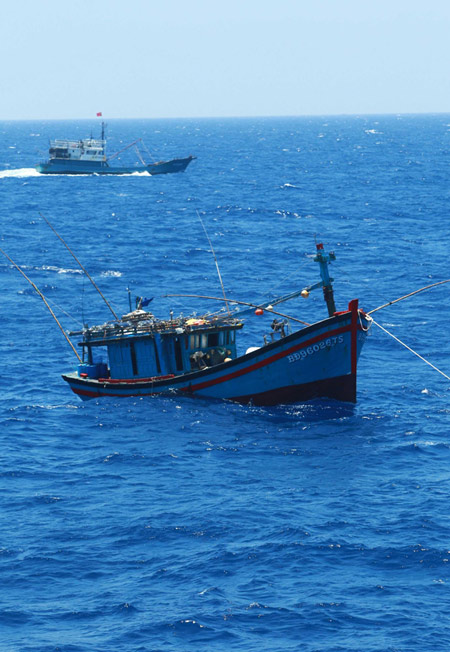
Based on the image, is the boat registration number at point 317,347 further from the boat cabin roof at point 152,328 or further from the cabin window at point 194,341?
the cabin window at point 194,341

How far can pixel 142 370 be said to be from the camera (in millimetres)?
41969

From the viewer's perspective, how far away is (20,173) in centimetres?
16162

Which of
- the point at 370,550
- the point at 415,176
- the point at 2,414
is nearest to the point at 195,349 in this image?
the point at 2,414

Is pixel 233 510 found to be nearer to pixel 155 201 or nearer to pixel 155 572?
pixel 155 572

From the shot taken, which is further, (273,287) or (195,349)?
(273,287)

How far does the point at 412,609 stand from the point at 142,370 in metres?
20.4

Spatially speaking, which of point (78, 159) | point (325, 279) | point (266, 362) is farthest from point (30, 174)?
point (325, 279)

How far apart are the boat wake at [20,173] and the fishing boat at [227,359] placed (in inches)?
4695

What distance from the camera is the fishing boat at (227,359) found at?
38.6 meters

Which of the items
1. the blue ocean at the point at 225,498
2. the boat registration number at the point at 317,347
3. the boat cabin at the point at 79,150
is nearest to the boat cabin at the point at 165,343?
the blue ocean at the point at 225,498

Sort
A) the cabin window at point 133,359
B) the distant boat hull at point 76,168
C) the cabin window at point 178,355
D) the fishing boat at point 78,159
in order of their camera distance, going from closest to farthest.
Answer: the cabin window at point 178,355, the cabin window at point 133,359, the fishing boat at point 78,159, the distant boat hull at point 76,168

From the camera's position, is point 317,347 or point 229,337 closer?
point 317,347

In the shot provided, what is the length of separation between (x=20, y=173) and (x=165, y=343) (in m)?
128

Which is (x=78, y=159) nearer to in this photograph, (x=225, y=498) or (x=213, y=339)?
(x=213, y=339)
